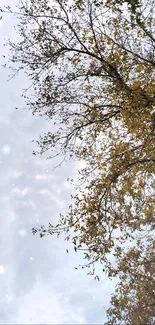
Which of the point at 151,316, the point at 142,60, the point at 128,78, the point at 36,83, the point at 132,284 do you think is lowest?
the point at 151,316

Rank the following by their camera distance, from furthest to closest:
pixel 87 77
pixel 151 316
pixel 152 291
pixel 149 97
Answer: pixel 151 316, pixel 152 291, pixel 87 77, pixel 149 97

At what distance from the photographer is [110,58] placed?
8875 mm

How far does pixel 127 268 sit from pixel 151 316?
4963 mm

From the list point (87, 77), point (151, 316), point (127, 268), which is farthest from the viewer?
point (151, 316)

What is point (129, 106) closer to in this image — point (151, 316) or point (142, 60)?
point (142, 60)

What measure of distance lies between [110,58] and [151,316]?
15.7 metres

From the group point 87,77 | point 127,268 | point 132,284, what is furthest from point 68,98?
point 132,284

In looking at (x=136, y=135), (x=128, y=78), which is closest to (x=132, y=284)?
(x=136, y=135)

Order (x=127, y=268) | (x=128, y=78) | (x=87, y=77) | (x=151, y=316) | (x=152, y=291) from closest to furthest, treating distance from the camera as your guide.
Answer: (x=128, y=78) < (x=87, y=77) < (x=127, y=268) < (x=152, y=291) < (x=151, y=316)

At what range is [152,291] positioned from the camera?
17875mm

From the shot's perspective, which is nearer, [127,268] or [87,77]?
[87,77]

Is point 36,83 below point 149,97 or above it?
above

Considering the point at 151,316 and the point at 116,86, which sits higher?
the point at 116,86

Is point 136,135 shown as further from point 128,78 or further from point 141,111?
point 128,78
